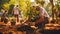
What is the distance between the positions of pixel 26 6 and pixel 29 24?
0.61 meters

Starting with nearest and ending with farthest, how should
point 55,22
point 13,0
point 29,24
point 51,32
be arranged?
point 29,24
point 51,32
point 55,22
point 13,0

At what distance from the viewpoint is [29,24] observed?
2867 millimetres

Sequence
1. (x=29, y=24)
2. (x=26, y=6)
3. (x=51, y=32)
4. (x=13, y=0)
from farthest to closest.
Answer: (x=13, y=0), (x=26, y=6), (x=51, y=32), (x=29, y=24)

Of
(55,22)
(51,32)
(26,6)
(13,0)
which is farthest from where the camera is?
(13,0)

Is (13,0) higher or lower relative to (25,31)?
higher

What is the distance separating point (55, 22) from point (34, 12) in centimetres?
71

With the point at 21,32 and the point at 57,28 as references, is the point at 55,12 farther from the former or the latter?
the point at 21,32

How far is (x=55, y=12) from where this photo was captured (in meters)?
4.09

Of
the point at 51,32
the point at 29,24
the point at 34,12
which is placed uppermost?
the point at 34,12

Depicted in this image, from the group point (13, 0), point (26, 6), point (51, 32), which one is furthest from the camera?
point (13, 0)

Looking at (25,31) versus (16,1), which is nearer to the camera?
(25,31)

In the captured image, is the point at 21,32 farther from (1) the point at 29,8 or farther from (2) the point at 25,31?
(1) the point at 29,8

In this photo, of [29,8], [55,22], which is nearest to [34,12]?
[29,8]

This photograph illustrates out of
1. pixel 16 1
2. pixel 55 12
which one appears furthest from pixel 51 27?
pixel 16 1
